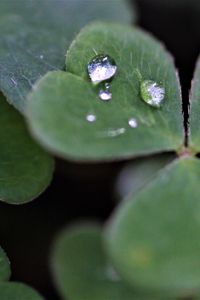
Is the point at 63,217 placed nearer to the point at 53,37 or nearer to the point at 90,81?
the point at 53,37

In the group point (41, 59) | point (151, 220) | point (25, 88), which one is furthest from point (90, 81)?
point (151, 220)

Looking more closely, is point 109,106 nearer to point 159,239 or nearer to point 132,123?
point 132,123

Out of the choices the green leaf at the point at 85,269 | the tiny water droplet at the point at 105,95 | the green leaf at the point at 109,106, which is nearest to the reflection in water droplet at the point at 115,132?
the green leaf at the point at 109,106

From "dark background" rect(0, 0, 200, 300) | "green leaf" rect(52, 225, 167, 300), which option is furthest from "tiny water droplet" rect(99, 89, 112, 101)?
"dark background" rect(0, 0, 200, 300)

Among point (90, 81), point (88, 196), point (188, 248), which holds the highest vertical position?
point (90, 81)

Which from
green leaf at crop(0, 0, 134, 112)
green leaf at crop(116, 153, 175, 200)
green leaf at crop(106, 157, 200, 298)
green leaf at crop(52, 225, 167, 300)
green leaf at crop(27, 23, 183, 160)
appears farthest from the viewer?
green leaf at crop(116, 153, 175, 200)

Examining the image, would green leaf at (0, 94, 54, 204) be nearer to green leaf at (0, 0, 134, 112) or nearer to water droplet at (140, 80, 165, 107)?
green leaf at (0, 0, 134, 112)
